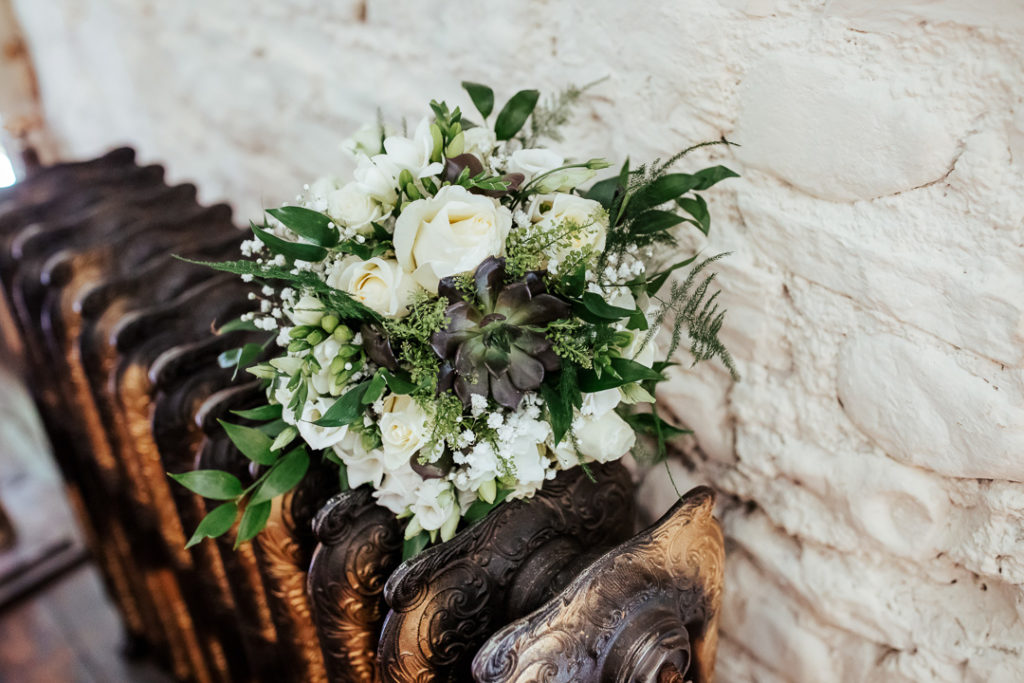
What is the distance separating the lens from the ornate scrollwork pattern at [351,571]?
674 mm

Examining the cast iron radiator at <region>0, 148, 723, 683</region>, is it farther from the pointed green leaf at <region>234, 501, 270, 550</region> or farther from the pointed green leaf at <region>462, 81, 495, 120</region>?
the pointed green leaf at <region>462, 81, 495, 120</region>

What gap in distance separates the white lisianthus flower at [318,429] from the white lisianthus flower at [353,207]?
0.14m

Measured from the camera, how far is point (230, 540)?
0.87m

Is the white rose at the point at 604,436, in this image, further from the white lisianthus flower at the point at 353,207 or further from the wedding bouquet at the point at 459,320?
the white lisianthus flower at the point at 353,207

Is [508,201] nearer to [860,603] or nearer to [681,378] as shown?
[681,378]

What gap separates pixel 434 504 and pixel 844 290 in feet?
1.29

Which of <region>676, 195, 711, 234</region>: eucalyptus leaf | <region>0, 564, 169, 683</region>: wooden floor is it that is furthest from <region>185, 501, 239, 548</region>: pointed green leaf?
<region>0, 564, 169, 683</region>: wooden floor

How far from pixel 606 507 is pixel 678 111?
389 mm

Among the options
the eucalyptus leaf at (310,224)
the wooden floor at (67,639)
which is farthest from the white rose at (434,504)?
the wooden floor at (67,639)

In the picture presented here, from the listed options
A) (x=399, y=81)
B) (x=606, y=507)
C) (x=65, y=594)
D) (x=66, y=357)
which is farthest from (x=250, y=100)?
(x=65, y=594)

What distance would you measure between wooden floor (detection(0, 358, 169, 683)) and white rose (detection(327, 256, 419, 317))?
4.27 feet

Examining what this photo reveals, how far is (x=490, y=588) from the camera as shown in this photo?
2.14 ft

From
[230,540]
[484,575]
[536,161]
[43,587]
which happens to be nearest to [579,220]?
[536,161]

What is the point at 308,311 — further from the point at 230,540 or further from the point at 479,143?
the point at 230,540
